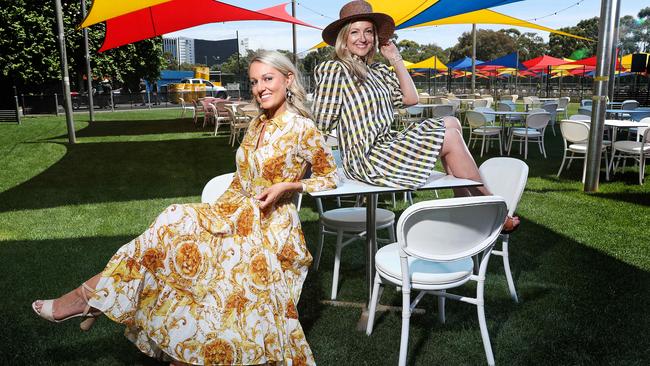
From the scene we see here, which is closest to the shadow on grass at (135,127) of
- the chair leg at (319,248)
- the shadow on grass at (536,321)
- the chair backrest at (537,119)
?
the chair backrest at (537,119)

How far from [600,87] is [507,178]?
388 centimetres

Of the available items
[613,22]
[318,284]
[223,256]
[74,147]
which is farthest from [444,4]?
[74,147]

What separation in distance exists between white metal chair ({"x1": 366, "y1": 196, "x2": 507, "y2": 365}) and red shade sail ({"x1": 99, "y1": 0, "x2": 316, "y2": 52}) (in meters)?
5.76

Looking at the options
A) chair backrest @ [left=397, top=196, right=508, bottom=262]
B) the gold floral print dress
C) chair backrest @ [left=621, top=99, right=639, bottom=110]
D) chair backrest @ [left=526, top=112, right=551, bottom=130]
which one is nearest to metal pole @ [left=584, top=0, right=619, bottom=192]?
chair backrest @ [left=526, top=112, right=551, bottom=130]

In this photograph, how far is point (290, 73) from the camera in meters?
2.21

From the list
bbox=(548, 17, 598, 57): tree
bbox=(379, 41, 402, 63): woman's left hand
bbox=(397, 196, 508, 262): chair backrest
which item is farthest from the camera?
bbox=(548, 17, 598, 57): tree

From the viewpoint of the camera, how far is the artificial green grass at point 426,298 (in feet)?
8.08

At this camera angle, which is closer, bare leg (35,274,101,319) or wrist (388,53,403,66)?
bare leg (35,274,101,319)

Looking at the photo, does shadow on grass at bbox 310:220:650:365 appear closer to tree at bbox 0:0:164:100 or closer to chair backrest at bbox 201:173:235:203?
chair backrest at bbox 201:173:235:203

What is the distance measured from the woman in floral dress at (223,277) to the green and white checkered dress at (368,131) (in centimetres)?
37

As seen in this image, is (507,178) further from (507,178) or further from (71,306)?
(71,306)

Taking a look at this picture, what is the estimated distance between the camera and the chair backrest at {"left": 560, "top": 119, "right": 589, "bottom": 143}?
247 inches

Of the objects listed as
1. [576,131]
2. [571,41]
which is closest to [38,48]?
[576,131]

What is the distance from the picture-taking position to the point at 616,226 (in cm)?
441
